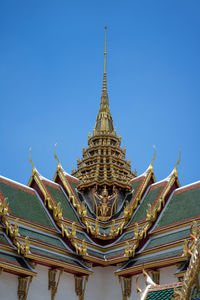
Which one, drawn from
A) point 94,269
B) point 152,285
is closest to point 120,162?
point 94,269

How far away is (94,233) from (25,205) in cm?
231

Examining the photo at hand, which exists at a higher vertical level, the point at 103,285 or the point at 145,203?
the point at 145,203

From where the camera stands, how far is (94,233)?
1363 centimetres

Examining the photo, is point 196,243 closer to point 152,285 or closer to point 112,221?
point 152,285

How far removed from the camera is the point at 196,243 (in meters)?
3.93

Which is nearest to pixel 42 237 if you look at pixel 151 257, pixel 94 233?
pixel 94 233

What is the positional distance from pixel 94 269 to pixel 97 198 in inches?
121

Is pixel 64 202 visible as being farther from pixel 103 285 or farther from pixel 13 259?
pixel 13 259

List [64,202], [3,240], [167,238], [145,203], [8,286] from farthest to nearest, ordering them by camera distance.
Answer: [64,202], [145,203], [167,238], [3,240], [8,286]

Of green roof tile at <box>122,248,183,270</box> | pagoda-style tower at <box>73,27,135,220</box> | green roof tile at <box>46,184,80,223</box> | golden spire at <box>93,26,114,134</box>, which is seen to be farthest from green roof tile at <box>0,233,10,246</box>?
golden spire at <box>93,26,114,134</box>

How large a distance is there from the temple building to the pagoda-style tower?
0.16 ft

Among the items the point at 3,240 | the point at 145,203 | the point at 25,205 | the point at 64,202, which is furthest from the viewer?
the point at 64,202

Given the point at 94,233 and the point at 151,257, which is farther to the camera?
the point at 94,233

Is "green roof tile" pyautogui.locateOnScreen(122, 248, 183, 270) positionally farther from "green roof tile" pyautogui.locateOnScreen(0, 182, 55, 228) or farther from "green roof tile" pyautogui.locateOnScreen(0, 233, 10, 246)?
"green roof tile" pyautogui.locateOnScreen(0, 233, 10, 246)
